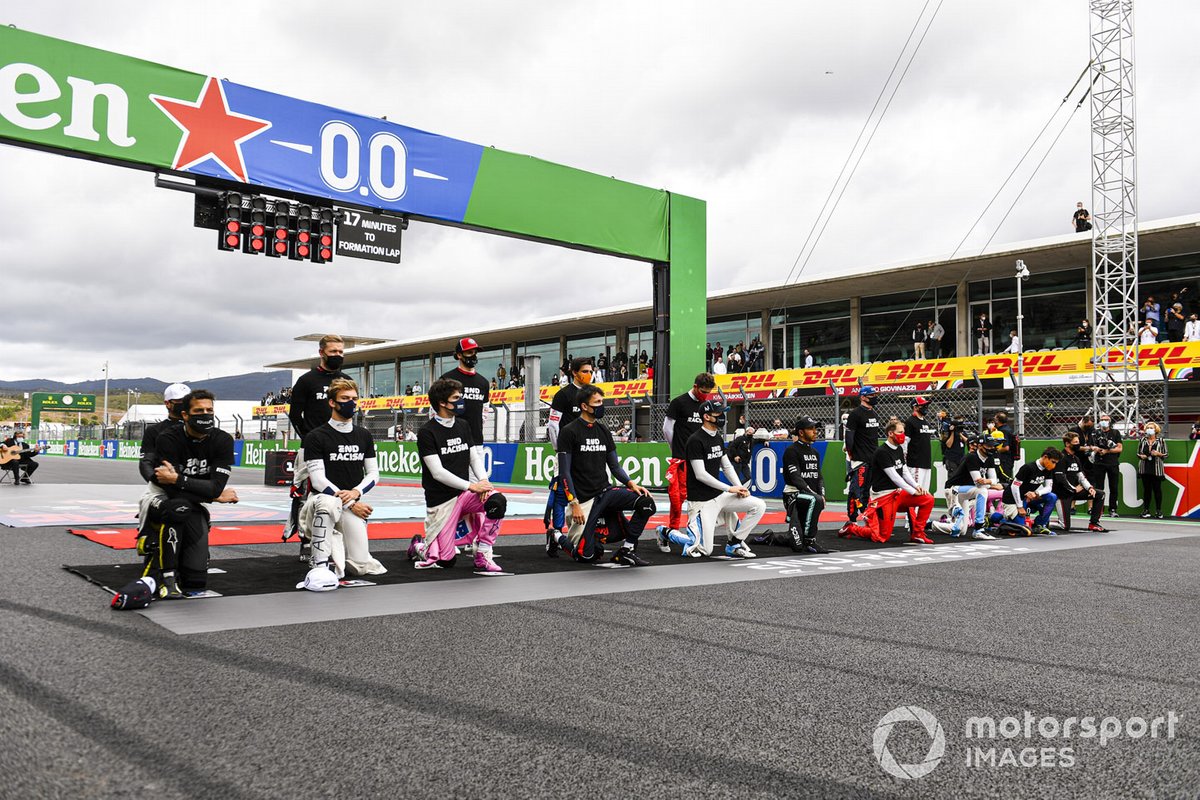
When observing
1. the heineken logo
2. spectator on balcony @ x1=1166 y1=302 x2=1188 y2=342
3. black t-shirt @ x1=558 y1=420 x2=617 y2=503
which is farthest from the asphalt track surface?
spectator on balcony @ x1=1166 y1=302 x2=1188 y2=342

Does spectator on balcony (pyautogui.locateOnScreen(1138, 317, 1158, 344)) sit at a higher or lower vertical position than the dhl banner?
higher

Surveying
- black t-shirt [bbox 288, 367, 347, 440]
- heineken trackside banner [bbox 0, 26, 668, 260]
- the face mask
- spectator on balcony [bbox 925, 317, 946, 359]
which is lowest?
the face mask

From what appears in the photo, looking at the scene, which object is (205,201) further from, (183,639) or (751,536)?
(183,639)

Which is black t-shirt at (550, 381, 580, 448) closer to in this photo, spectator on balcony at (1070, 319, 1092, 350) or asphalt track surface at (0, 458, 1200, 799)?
asphalt track surface at (0, 458, 1200, 799)

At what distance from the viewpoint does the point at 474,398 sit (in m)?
7.99

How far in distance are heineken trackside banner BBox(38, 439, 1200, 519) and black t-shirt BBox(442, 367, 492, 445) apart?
1.80m

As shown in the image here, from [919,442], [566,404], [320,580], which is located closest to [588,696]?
[320,580]

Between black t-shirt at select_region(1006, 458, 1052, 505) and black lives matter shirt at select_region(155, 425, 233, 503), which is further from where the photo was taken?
black t-shirt at select_region(1006, 458, 1052, 505)

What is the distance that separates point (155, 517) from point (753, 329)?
31.5 meters

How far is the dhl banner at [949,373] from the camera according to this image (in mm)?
20438

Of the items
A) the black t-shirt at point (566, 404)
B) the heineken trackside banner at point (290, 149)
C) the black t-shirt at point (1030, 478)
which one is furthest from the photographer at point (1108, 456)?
the black t-shirt at point (566, 404)

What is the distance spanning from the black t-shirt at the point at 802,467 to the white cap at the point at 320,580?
16.6 feet

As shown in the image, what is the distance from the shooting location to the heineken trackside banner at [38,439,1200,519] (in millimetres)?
13812

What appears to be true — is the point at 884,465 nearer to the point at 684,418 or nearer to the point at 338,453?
the point at 684,418
